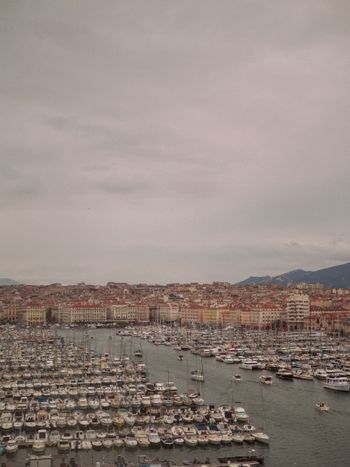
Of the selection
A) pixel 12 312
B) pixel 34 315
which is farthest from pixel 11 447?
pixel 12 312

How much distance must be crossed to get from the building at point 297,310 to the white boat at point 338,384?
28637 millimetres

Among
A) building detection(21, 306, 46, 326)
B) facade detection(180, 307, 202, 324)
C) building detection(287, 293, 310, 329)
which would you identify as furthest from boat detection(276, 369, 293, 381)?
building detection(21, 306, 46, 326)

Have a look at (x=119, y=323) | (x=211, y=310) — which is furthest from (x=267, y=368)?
(x=119, y=323)

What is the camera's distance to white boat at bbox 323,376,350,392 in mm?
22141

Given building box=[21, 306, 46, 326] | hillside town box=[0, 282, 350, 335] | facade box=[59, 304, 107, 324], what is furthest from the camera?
facade box=[59, 304, 107, 324]

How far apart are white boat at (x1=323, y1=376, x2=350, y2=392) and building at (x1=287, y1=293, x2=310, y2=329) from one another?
94.0 ft

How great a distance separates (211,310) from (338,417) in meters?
39.9

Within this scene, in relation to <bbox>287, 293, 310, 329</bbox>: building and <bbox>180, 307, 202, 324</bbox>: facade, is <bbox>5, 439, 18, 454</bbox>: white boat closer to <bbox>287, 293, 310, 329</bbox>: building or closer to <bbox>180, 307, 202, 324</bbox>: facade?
<bbox>287, 293, 310, 329</bbox>: building

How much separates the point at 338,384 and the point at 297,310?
30666mm

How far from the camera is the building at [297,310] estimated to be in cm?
5159

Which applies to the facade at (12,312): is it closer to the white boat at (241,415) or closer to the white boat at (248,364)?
the white boat at (248,364)

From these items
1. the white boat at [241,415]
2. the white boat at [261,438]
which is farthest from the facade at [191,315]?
the white boat at [261,438]

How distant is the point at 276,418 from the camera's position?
57.5ft

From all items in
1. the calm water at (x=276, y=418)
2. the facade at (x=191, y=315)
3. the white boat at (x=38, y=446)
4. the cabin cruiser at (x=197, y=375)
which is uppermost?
the facade at (x=191, y=315)
